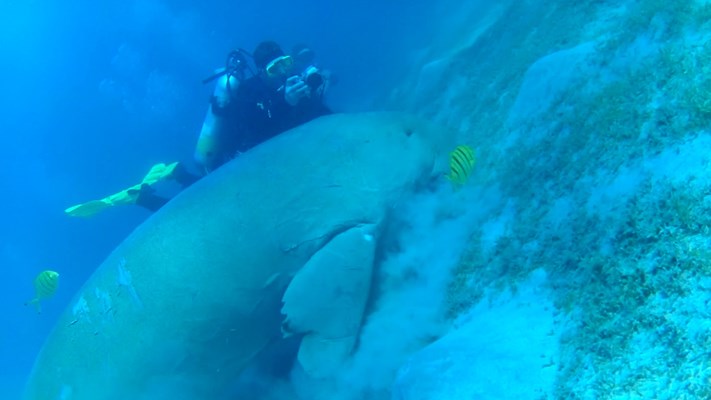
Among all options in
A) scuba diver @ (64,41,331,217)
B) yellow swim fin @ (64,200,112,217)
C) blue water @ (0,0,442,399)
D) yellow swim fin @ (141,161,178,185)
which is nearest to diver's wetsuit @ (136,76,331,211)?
scuba diver @ (64,41,331,217)

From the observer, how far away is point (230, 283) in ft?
13.5

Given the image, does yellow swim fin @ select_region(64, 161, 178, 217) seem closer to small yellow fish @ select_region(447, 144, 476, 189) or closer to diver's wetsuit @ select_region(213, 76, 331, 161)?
diver's wetsuit @ select_region(213, 76, 331, 161)

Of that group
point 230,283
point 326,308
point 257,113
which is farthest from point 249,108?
point 326,308

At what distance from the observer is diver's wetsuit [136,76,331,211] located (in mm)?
6895

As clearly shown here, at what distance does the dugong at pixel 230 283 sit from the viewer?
12.9 feet

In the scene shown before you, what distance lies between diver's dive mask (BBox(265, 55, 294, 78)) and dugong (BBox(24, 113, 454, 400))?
2.58m

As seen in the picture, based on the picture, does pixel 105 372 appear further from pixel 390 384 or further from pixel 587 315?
pixel 587 315

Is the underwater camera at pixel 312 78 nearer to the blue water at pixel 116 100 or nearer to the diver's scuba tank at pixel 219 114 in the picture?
the diver's scuba tank at pixel 219 114

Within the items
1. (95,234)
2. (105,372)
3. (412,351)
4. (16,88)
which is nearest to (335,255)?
(412,351)

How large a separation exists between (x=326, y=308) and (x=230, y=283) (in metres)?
0.92

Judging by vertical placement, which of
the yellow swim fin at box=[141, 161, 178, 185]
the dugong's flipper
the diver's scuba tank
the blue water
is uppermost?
the blue water

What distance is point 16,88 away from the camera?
63.7m

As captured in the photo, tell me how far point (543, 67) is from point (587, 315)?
3.21m

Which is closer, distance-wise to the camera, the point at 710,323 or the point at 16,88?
the point at 710,323
